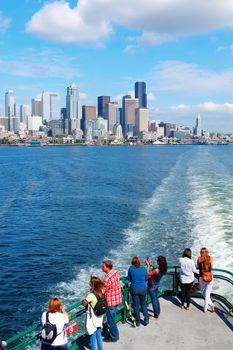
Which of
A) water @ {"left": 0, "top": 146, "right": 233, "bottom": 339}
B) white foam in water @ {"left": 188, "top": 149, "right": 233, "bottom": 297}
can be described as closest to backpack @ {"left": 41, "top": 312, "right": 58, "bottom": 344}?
water @ {"left": 0, "top": 146, "right": 233, "bottom": 339}

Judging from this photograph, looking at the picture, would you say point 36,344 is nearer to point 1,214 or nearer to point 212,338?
point 212,338

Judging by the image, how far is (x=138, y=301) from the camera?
10.9 meters

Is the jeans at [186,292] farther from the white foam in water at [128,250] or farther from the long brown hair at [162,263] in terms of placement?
the white foam in water at [128,250]

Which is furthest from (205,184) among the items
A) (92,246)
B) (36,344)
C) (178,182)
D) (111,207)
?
(36,344)

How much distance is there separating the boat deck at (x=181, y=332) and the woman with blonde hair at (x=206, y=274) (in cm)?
37

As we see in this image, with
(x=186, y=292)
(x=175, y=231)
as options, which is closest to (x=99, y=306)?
(x=186, y=292)

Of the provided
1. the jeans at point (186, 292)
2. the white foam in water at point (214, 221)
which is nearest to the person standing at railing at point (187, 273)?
the jeans at point (186, 292)

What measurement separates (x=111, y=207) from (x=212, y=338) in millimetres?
31961

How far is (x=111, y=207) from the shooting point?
42062mm

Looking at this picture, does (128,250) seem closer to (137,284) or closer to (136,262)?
(137,284)

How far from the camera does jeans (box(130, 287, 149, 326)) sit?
10.7 metres

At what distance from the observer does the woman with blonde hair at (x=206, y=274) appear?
1162 centimetres

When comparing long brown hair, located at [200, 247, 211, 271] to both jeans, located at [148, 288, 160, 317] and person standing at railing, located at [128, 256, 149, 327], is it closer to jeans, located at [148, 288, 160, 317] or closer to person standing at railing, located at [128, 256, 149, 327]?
jeans, located at [148, 288, 160, 317]

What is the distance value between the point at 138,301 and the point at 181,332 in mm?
1367
